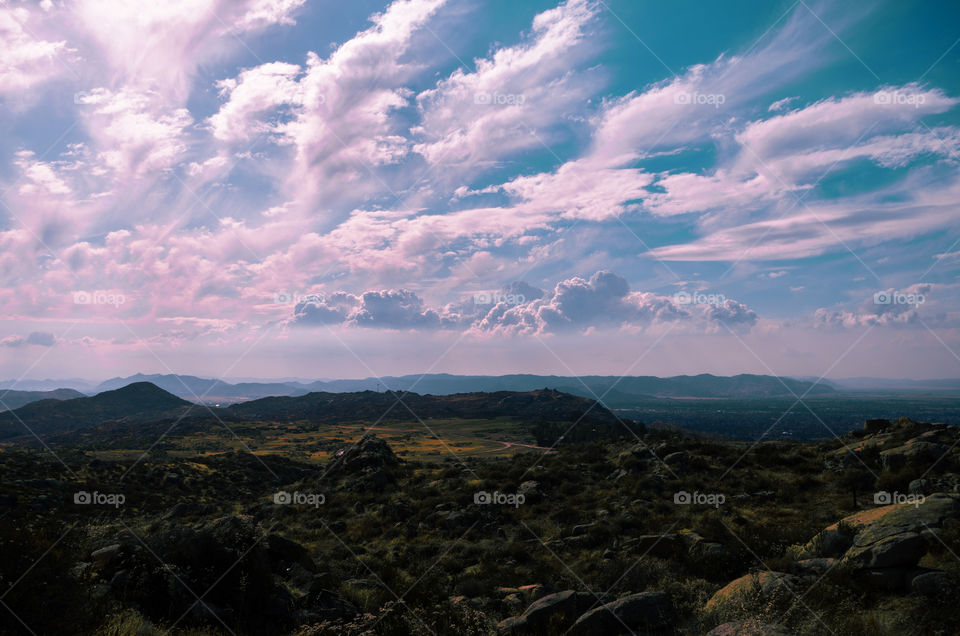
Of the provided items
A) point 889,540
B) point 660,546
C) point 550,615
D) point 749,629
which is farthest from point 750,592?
point 660,546

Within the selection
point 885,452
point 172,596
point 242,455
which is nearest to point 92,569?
point 172,596

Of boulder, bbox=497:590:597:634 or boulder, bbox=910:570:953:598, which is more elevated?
boulder, bbox=910:570:953:598

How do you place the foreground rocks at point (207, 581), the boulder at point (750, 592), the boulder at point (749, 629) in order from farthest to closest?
the foreground rocks at point (207, 581) → the boulder at point (750, 592) → the boulder at point (749, 629)

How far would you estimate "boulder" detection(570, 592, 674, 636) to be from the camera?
32.1ft

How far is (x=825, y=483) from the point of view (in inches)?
934

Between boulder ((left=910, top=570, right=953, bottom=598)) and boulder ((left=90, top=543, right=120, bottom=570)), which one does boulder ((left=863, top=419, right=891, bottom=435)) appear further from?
boulder ((left=90, top=543, right=120, bottom=570))

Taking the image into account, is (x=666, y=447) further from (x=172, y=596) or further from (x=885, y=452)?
(x=172, y=596)

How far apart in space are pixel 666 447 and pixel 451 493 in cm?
1685

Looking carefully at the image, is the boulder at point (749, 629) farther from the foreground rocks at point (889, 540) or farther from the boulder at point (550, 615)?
the foreground rocks at point (889, 540)

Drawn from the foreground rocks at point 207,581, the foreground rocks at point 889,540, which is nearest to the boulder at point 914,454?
the foreground rocks at point 889,540

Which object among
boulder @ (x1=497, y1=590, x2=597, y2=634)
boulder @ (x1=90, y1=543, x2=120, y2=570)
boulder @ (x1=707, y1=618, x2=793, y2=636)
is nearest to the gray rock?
boulder @ (x1=707, y1=618, x2=793, y2=636)

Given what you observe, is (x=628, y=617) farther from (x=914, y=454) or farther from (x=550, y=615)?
(x=914, y=454)

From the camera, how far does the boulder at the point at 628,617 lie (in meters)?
9.77

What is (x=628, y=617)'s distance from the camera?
391 inches
